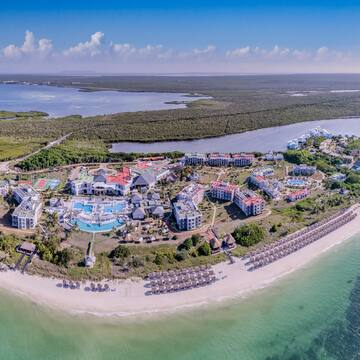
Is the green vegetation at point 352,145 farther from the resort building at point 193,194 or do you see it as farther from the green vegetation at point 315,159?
the resort building at point 193,194

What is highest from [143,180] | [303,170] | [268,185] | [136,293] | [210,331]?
[303,170]

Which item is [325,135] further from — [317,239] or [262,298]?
[262,298]

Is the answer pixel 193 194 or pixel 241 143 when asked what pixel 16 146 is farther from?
pixel 241 143

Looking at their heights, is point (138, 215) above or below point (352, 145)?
below

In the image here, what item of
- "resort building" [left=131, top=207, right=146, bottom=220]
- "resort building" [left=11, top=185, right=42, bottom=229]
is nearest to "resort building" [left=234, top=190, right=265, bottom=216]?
"resort building" [left=131, top=207, right=146, bottom=220]

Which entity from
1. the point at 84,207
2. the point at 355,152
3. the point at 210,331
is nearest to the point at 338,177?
the point at 355,152

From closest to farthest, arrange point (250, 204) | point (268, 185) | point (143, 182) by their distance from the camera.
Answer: point (250, 204) → point (268, 185) → point (143, 182)

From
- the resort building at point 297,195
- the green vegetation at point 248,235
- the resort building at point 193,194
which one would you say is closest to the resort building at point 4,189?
the resort building at point 193,194
